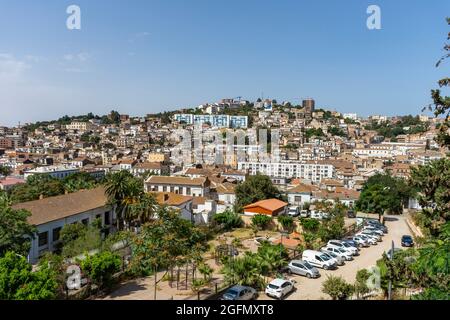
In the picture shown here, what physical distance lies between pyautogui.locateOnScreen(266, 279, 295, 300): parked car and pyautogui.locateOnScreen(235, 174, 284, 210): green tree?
1800cm

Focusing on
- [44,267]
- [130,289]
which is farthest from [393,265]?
[44,267]

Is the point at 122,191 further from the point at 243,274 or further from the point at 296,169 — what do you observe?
the point at 296,169

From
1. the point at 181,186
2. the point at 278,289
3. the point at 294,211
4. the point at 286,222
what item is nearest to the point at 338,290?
the point at 278,289

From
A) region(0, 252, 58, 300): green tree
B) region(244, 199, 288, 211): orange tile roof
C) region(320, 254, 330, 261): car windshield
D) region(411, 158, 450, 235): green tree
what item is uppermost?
region(411, 158, 450, 235): green tree

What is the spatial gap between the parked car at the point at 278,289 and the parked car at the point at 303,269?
225cm

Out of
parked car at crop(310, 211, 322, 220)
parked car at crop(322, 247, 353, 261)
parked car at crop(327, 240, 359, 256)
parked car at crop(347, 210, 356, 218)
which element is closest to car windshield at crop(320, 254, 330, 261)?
parked car at crop(322, 247, 353, 261)

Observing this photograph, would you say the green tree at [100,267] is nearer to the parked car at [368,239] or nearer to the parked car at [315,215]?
the parked car at [368,239]

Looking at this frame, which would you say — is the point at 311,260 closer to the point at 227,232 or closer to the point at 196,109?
the point at 227,232

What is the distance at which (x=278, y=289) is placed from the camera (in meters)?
13.3

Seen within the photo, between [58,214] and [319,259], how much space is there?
44.3 ft

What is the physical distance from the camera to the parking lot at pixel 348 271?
1374cm

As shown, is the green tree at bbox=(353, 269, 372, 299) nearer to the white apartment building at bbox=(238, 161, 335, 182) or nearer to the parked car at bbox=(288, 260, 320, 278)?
the parked car at bbox=(288, 260, 320, 278)

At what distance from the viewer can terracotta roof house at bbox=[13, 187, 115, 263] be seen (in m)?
18.4

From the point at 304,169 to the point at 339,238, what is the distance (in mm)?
46078
